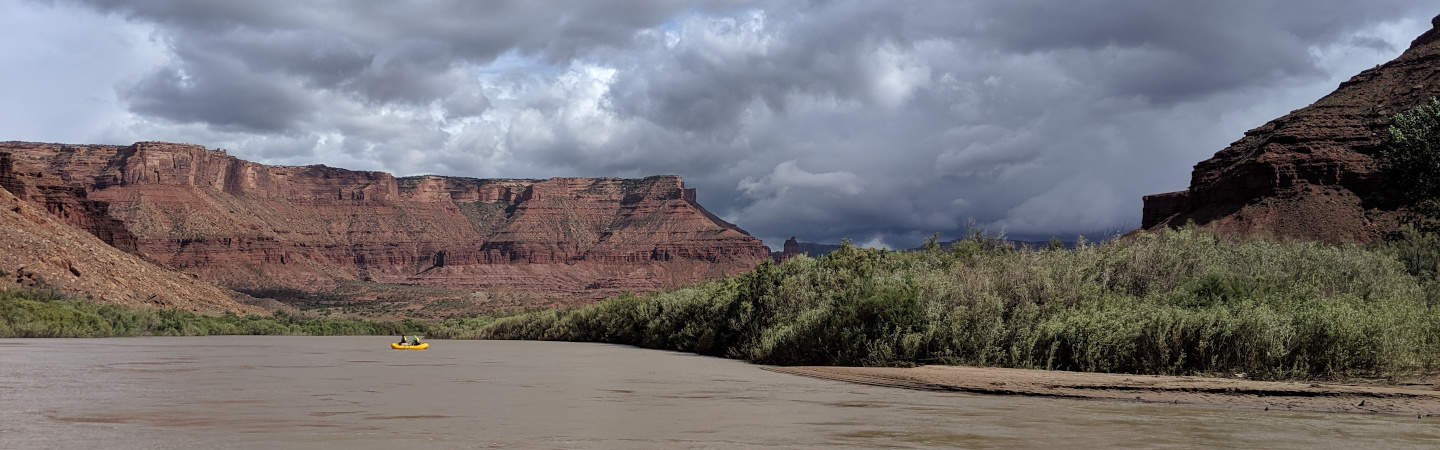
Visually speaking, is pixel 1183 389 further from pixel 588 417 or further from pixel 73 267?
pixel 73 267

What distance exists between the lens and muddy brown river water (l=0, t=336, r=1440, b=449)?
418 inches

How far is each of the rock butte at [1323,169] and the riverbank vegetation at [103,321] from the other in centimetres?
6921

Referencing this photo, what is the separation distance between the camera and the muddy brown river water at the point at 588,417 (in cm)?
1062

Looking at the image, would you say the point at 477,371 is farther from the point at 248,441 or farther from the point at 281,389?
the point at 248,441

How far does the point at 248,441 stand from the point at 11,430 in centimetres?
320

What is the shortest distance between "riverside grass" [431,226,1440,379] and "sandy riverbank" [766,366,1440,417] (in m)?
1.38

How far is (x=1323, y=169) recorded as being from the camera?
6631 cm

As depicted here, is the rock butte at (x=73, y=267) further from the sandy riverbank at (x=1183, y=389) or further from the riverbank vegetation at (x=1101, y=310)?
the sandy riverbank at (x=1183, y=389)

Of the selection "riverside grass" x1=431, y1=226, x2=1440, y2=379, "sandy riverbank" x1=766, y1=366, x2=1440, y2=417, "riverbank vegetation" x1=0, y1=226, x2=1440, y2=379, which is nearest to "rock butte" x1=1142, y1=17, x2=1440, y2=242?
"riverbank vegetation" x1=0, y1=226, x2=1440, y2=379

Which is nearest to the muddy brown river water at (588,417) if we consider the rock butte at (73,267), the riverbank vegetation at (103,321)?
the riverbank vegetation at (103,321)

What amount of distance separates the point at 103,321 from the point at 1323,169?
79570 mm

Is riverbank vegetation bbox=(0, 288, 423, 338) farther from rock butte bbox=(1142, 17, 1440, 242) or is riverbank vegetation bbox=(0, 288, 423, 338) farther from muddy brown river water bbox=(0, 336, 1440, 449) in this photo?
rock butte bbox=(1142, 17, 1440, 242)

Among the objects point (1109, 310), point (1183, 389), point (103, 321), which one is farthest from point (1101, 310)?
point (103, 321)

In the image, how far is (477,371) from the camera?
24.5 metres
